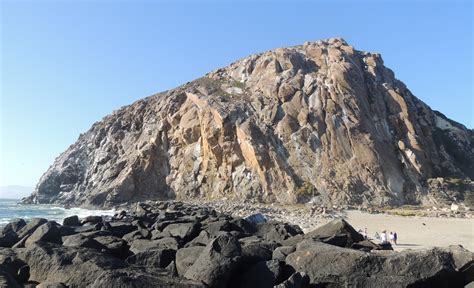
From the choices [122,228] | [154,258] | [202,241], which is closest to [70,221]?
[122,228]

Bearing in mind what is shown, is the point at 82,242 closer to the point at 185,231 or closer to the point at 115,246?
the point at 115,246

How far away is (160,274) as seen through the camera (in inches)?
324

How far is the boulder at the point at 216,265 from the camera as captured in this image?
8680 millimetres

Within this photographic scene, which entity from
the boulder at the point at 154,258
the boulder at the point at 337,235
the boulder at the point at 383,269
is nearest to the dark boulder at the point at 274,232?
the boulder at the point at 337,235

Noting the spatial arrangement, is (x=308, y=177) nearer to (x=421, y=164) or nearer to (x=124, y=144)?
(x=421, y=164)

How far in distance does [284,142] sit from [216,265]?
54018mm

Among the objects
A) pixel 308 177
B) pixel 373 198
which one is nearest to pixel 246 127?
pixel 308 177

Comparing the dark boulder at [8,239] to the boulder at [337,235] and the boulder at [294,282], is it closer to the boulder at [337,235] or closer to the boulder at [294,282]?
the boulder at [337,235]

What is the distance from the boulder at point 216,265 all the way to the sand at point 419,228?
57.5ft

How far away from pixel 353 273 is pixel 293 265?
137cm

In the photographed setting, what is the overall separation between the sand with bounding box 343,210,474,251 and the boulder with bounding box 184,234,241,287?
57.5 feet

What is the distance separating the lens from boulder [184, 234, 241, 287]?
868 cm

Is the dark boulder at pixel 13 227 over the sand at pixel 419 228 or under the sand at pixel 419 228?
over

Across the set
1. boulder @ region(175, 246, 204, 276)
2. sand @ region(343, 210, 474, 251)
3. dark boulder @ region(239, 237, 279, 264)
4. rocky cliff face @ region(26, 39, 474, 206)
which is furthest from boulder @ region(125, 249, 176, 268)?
rocky cliff face @ region(26, 39, 474, 206)
